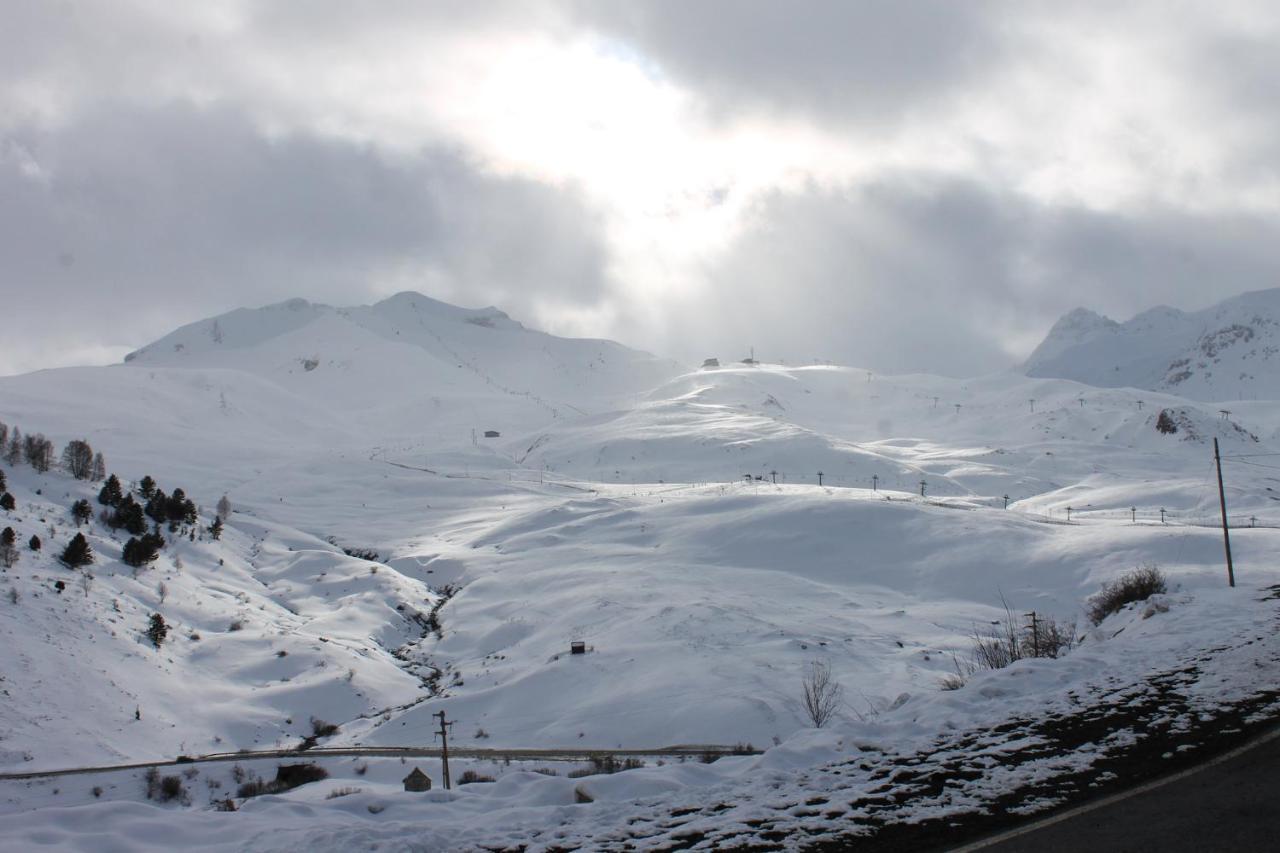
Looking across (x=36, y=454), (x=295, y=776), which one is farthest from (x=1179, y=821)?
(x=36, y=454)

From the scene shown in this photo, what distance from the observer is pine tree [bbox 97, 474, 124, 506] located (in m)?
72.9

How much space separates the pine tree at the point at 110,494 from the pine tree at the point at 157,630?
74.6 ft

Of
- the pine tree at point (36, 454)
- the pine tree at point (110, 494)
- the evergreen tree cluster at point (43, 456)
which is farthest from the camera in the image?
the pine tree at point (36, 454)

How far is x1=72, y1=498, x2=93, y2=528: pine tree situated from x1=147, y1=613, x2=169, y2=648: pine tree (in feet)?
55.7

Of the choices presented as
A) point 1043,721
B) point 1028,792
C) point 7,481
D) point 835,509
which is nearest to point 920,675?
point 1043,721

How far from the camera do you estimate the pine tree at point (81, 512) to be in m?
67.0

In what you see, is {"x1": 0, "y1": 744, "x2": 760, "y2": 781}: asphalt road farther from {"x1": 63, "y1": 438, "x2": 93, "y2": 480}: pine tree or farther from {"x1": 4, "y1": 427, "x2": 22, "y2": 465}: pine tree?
{"x1": 63, "y1": 438, "x2": 93, "y2": 480}: pine tree

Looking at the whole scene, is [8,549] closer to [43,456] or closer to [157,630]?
[157,630]

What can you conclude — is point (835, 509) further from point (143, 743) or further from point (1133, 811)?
point (1133, 811)

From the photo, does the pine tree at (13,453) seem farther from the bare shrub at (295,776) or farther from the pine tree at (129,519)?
the bare shrub at (295,776)

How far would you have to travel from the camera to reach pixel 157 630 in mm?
53812

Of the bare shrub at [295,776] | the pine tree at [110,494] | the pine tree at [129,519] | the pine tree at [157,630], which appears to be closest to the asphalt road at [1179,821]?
the bare shrub at [295,776]

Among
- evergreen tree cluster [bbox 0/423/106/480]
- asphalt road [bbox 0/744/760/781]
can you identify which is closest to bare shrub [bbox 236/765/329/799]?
asphalt road [bbox 0/744/760/781]

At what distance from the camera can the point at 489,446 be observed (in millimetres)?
167000
